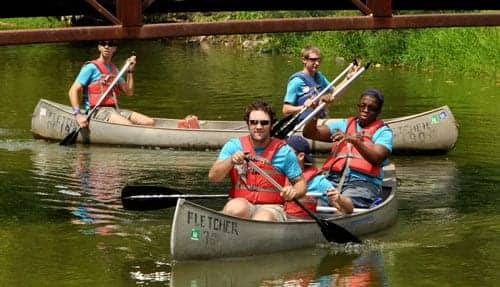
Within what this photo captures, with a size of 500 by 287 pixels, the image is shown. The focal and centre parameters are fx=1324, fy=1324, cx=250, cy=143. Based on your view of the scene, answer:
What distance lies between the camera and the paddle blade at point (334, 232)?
11.6m

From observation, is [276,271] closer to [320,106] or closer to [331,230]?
[331,230]

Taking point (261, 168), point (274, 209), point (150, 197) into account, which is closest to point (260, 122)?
point (261, 168)

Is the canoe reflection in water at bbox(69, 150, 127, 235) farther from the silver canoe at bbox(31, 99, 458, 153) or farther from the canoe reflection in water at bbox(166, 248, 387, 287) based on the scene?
the canoe reflection in water at bbox(166, 248, 387, 287)

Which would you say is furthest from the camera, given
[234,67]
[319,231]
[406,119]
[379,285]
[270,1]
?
[234,67]

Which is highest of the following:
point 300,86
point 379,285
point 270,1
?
point 270,1

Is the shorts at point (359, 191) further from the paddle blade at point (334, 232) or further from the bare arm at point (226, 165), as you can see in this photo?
the bare arm at point (226, 165)

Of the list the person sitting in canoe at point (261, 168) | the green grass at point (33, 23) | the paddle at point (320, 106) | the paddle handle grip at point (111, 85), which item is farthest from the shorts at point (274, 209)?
the green grass at point (33, 23)

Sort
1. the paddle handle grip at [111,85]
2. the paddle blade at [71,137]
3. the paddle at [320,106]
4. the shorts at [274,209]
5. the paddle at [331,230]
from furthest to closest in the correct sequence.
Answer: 1. the paddle blade at [71,137]
2. the paddle handle grip at [111,85]
3. the paddle at [320,106]
4. the paddle at [331,230]
5. the shorts at [274,209]

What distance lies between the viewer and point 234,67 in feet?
114

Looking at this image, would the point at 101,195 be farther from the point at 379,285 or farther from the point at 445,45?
the point at 445,45

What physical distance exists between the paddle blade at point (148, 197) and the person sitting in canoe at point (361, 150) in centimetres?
163

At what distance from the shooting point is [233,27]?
12.3m

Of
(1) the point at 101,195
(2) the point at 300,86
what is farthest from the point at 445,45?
(1) the point at 101,195

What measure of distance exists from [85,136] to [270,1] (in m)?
4.86
